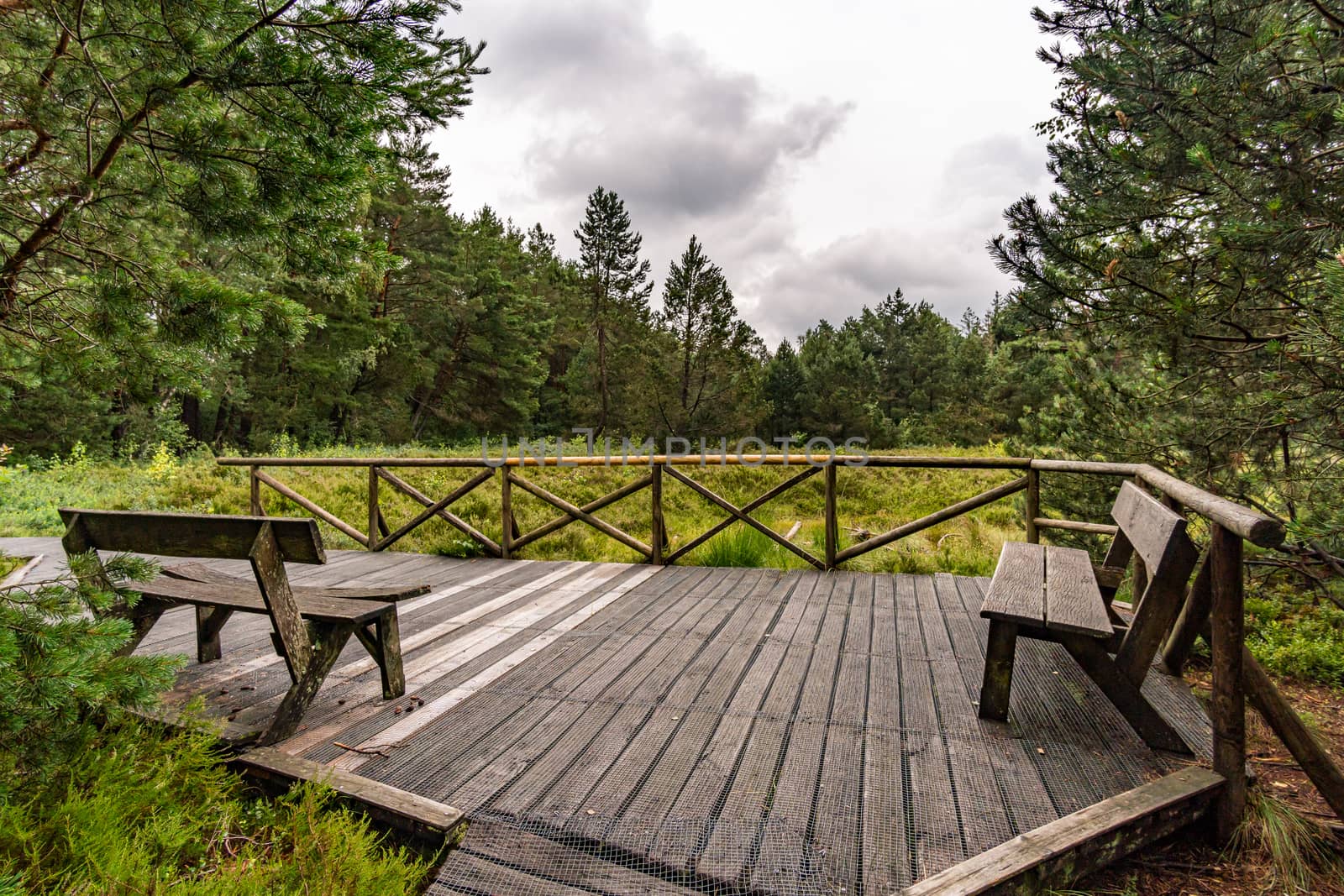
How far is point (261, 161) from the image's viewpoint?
1.84 metres

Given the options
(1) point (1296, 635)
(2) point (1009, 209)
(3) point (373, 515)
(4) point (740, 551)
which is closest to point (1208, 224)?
(2) point (1009, 209)

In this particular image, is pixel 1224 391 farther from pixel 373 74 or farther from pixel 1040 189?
pixel 373 74

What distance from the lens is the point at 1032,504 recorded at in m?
4.09

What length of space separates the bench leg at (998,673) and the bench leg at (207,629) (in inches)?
129

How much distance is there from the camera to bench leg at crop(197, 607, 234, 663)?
273 centimetres

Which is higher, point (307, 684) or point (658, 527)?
point (658, 527)

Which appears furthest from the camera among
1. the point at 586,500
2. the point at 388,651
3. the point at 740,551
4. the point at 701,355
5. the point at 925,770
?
the point at 701,355

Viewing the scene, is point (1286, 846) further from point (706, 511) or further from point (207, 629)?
point (706, 511)

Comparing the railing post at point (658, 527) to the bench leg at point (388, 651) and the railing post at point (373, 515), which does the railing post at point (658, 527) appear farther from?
the railing post at point (373, 515)

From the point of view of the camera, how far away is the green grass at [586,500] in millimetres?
5730

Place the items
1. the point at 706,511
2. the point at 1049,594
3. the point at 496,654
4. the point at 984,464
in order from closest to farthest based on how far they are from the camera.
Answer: the point at 1049,594, the point at 496,654, the point at 984,464, the point at 706,511

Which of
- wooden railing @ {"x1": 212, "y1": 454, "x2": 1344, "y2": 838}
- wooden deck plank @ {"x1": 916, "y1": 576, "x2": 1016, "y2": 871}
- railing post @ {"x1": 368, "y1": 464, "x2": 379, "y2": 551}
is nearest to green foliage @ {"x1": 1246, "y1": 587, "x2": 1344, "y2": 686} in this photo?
wooden railing @ {"x1": 212, "y1": 454, "x2": 1344, "y2": 838}

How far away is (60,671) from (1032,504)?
4.77m

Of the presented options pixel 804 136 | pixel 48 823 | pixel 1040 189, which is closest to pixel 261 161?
pixel 48 823
